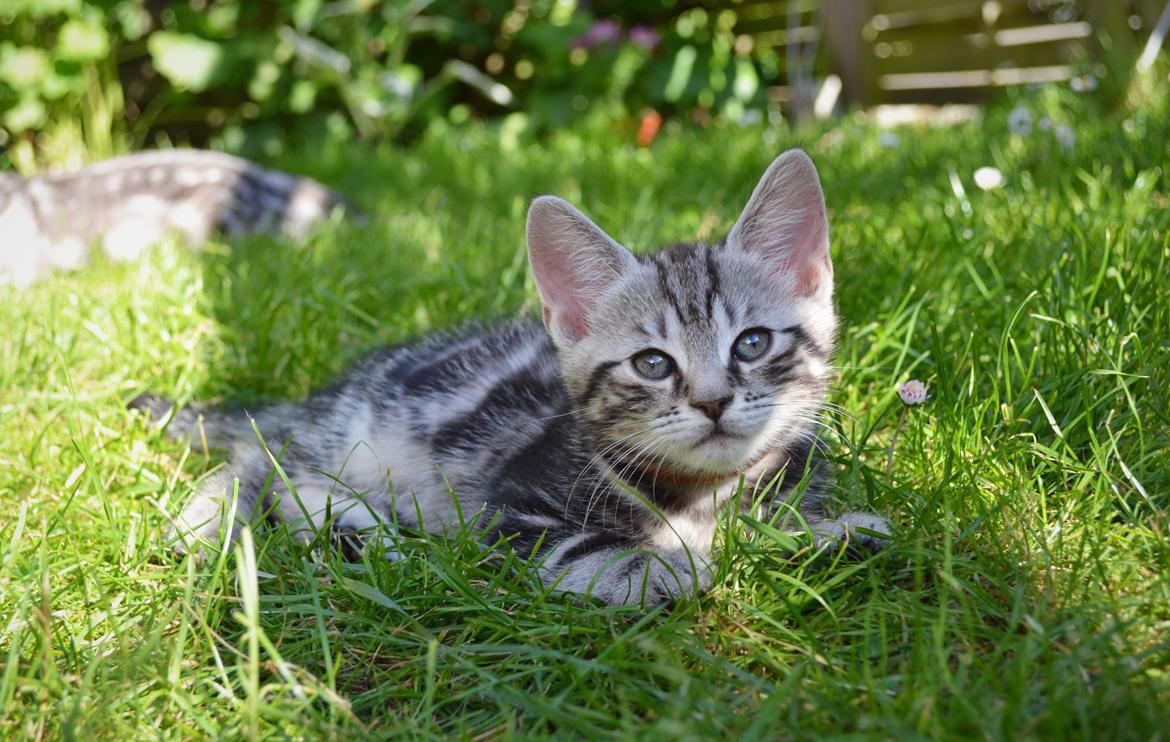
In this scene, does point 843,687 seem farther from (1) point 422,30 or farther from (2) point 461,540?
(1) point 422,30

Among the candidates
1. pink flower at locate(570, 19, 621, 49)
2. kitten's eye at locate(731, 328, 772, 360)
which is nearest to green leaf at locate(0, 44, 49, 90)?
pink flower at locate(570, 19, 621, 49)

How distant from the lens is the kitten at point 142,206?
471 centimetres

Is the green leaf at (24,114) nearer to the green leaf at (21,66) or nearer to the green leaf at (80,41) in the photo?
the green leaf at (21,66)

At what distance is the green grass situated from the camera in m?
1.31

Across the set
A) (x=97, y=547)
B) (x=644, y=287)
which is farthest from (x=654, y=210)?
(x=97, y=547)

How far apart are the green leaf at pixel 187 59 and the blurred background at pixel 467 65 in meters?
0.01

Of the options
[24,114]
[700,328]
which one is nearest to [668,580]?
[700,328]

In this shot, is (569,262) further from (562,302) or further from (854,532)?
(854,532)

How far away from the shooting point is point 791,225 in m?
1.99

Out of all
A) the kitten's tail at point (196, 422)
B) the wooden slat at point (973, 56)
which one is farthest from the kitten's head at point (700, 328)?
the wooden slat at point (973, 56)

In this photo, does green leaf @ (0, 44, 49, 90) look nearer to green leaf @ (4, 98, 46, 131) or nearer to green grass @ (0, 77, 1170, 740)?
green leaf @ (4, 98, 46, 131)

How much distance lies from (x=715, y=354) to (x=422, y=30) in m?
6.40

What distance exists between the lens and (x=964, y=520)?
66.4 inches

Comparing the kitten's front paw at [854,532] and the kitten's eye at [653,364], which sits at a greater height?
the kitten's eye at [653,364]
